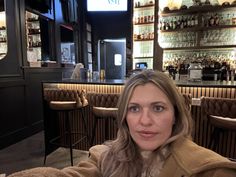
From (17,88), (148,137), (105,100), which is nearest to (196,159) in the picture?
(148,137)

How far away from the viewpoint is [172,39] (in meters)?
4.51

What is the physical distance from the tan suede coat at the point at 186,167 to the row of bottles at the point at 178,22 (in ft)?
13.0

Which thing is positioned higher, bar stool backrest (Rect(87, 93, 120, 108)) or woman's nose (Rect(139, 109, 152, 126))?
woman's nose (Rect(139, 109, 152, 126))

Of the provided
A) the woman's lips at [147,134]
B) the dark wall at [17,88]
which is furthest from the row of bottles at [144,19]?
the woman's lips at [147,134]

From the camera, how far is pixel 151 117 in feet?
2.85

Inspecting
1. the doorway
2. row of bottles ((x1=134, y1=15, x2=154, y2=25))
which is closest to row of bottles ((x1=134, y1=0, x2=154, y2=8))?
row of bottles ((x1=134, y1=15, x2=154, y2=25))

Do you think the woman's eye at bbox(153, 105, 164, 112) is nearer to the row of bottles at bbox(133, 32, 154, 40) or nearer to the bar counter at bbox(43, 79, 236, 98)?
the bar counter at bbox(43, 79, 236, 98)

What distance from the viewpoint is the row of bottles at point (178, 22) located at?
430cm

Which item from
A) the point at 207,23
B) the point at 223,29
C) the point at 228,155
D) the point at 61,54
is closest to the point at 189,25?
the point at 207,23

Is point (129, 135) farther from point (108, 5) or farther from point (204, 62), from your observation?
point (108, 5)

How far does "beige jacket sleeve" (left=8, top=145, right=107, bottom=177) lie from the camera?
800 mm

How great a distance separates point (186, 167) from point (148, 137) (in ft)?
0.62

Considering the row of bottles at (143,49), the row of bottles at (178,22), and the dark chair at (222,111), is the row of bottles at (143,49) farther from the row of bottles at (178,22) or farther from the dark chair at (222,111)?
the dark chair at (222,111)

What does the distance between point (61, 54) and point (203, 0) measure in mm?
3463
